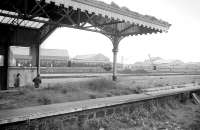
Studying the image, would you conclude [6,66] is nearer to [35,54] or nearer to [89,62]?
[35,54]

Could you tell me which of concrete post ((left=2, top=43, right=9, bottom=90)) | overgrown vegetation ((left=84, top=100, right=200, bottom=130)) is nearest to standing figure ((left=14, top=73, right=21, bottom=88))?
concrete post ((left=2, top=43, right=9, bottom=90))

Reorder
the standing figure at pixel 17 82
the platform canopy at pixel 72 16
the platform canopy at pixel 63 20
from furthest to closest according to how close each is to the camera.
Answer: the standing figure at pixel 17 82 < the platform canopy at pixel 63 20 < the platform canopy at pixel 72 16

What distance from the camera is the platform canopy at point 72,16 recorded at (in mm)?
6824

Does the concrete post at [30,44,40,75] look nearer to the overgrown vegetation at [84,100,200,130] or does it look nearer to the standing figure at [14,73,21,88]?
the standing figure at [14,73,21,88]

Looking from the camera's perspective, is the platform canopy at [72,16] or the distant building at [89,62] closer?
the platform canopy at [72,16]

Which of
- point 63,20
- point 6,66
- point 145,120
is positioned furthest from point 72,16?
point 145,120

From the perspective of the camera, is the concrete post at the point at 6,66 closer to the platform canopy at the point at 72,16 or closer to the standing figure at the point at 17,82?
the standing figure at the point at 17,82

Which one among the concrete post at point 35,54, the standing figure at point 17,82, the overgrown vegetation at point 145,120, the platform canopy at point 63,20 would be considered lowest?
the overgrown vegetation at point 145,120

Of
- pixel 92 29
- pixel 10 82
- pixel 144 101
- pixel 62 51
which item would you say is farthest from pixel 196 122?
pixel 62 51

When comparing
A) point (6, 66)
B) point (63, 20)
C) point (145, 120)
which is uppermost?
point (63, 20)

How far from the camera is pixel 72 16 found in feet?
31.3

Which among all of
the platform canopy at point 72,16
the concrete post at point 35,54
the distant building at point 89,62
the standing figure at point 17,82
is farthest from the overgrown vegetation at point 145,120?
the distant building at point 89,62

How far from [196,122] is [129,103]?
9.54 ft

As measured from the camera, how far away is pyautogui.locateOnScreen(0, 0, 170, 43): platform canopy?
6.82 meters
